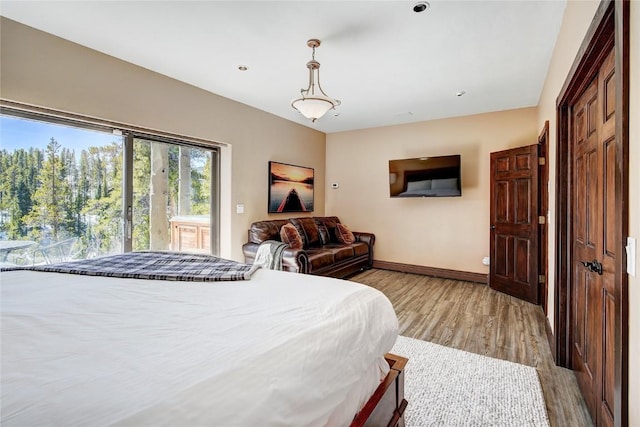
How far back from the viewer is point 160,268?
1.91m

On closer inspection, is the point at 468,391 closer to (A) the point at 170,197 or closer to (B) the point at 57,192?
(A) the point at 170,197

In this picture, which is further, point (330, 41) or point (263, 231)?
point (263, 231)

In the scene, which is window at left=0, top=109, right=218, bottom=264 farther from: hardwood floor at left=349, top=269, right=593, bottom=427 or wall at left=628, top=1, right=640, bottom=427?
wall at left=628, top=1, right=640, bottom=427

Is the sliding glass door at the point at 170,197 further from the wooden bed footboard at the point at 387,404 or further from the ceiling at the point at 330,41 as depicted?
the wooden bed footboard at the point at 387,404

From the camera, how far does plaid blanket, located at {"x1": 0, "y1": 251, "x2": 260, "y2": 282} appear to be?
174 cm

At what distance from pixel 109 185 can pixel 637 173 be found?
13.0ft

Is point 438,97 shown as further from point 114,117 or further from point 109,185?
point 109,185

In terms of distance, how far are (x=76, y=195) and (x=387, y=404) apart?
3.34m

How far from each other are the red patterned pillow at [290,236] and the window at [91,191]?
3.85 ft

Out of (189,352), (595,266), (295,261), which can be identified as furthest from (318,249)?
(189,352)

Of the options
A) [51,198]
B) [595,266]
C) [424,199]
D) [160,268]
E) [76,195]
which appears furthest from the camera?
[424,199]

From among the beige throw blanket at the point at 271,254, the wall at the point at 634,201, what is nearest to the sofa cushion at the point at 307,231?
the beige throw blanket at the point at 271,254

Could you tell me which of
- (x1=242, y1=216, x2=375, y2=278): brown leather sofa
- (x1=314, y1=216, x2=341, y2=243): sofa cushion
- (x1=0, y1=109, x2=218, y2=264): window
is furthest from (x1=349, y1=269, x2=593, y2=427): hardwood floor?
(x1=0, y1=109, x2=218, y2=264): window

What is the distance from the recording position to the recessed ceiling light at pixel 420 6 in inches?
86.8
